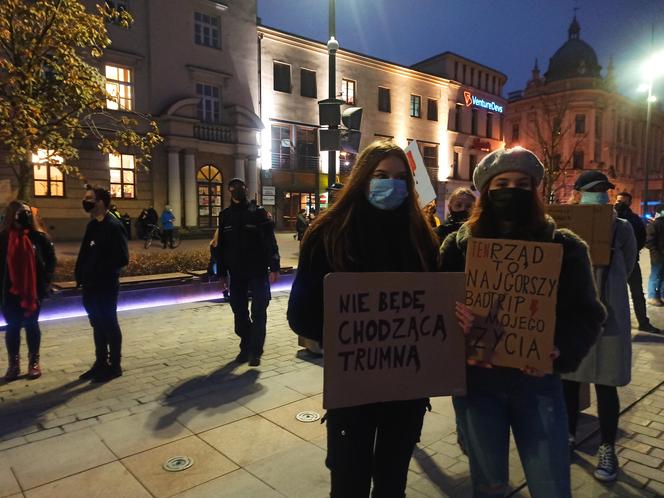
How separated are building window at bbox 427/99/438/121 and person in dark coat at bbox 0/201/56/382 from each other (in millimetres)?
35575

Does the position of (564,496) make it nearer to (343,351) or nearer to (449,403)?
(343,351)

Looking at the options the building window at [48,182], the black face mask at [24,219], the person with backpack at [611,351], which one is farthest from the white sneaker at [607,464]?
the building window at [48,182]

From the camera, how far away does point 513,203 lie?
2.22 m

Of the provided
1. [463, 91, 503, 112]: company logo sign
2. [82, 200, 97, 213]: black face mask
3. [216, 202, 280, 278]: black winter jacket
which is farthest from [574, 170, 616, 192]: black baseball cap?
[463, 91, 503, 112]: company logo sign

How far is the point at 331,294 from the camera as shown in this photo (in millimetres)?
1885

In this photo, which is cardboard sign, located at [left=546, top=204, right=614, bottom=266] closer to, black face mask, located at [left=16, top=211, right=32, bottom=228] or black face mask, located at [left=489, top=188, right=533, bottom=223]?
black face mask, located at [left=489, top=188, right=533, bottom=223]

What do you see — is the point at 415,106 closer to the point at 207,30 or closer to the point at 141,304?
the point at 207,30

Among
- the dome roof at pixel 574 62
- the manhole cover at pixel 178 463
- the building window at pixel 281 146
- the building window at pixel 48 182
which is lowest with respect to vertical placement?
the manhole cover at pixel 178 463

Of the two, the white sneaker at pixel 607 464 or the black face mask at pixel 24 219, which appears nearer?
the white sneaker at pixel 607 464

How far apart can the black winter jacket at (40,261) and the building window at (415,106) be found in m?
33.6

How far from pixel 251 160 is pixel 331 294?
86.5 ft

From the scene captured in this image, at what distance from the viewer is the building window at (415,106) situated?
36.3 m

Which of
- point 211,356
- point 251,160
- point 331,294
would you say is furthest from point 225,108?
point 331,294

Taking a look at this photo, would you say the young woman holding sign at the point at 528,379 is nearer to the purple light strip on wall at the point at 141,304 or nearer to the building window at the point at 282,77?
the purple light strip on wall at the point at 141,304
